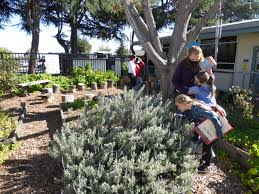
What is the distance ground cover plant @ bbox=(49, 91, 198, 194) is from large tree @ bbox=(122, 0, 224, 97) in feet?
7.77

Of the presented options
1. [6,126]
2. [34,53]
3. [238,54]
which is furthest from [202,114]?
[34,53]

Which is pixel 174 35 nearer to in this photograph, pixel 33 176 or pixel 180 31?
pixel 180 31

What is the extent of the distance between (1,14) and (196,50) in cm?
2223

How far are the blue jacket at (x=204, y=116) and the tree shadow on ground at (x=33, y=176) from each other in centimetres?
221

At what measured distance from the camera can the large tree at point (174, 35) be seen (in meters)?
6.80

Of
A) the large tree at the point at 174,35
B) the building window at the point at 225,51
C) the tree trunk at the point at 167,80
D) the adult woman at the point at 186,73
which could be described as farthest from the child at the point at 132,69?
the building window at the point at 225,51

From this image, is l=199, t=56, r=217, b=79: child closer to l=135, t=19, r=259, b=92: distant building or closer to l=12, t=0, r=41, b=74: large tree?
l=135, t=19, r=259, b=92: distant building

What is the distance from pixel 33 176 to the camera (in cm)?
420

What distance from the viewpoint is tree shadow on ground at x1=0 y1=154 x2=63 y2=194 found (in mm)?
3818

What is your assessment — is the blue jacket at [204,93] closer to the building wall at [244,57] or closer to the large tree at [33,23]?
the building wall at [244,57]

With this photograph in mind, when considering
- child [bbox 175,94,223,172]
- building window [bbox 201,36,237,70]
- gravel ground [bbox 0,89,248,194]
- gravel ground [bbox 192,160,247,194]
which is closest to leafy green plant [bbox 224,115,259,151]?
gravel ground [bbox 0,89,248,194]

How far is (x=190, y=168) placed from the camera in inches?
147

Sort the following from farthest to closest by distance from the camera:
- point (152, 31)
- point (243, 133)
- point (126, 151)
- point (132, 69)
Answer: point (132, 69) < point (152, 31) < point (243, 133) < point (126, 151)

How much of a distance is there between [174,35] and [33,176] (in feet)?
15.8
